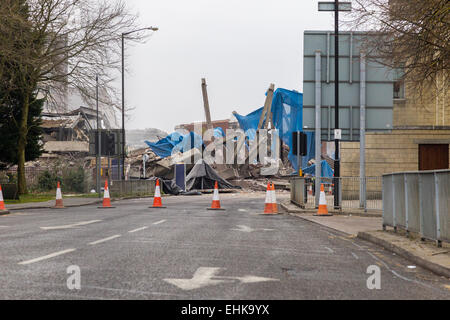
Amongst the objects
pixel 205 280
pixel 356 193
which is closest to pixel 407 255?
pixel 205 280

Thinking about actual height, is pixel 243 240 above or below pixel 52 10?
below

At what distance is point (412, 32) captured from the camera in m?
13.9

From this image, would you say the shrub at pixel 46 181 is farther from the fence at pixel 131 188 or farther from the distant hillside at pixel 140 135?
the distant hillside at pixel 140 135

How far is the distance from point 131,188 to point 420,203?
2801cm

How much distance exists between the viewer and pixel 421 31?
13.4 metres

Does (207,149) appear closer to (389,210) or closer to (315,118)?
(315,118)

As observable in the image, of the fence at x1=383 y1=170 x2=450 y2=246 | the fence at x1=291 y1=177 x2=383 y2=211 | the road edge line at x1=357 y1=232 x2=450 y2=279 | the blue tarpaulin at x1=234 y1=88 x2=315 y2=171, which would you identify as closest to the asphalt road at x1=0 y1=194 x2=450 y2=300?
the road edge line at x1=357 y1=232 x2=450 y2=279

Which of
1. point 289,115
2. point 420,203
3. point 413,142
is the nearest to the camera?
point 420,203

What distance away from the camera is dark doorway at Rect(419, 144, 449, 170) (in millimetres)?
27359

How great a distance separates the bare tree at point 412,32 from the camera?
12.8m

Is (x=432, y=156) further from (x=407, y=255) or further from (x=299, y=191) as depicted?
(x=407, y=255)
